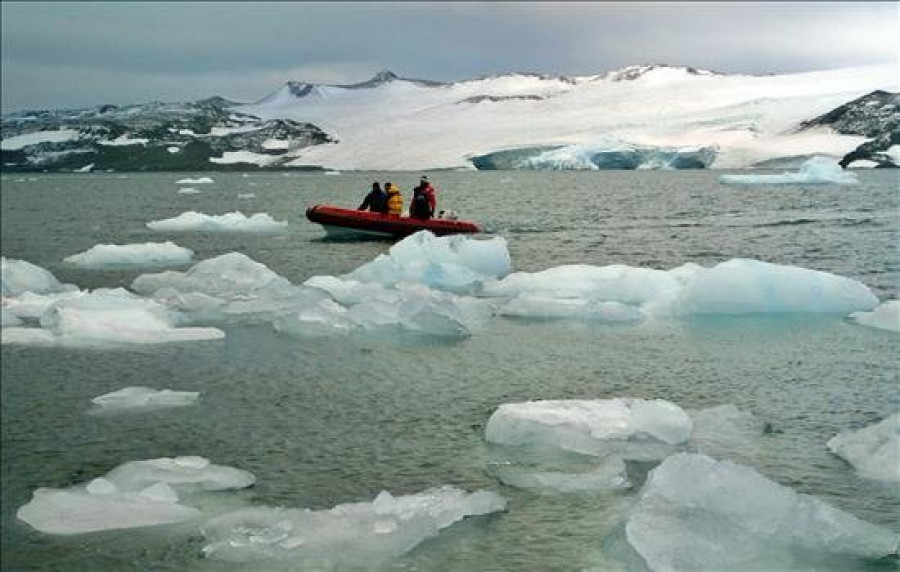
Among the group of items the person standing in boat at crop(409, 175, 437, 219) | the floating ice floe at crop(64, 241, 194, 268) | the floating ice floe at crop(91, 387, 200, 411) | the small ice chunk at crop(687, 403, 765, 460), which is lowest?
the small ice chunk at crop(687, 403, 765, 460)

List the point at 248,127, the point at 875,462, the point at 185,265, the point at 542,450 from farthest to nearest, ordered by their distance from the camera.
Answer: the point at 248,127 < the point at 185,265 < the point at 542,450 < the point at 875,462

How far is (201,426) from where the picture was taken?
29.1 feet

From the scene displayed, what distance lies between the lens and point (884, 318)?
44.2 ft

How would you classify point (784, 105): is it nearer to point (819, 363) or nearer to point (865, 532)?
point (819, 363)

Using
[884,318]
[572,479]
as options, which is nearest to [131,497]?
[572,479]

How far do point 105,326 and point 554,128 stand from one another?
110 m

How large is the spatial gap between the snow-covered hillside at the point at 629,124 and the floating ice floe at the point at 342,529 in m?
87.6

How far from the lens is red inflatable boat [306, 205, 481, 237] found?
84.0 feet

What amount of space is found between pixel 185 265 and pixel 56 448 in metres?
15.3

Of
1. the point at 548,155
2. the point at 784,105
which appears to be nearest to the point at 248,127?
the point at 548,155

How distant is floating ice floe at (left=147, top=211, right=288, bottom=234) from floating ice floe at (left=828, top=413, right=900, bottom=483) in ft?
86.9

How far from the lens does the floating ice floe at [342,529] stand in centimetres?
583

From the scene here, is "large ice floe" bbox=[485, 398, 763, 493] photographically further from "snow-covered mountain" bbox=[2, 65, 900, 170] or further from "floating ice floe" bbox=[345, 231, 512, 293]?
"snow-covered mountain" bbox=[2, 65, 900, 170]

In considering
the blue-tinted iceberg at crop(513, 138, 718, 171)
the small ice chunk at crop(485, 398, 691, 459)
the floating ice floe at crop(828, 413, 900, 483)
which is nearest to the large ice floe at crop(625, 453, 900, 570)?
→ the floating ice floe at crop(828, 413, 900, 483)
